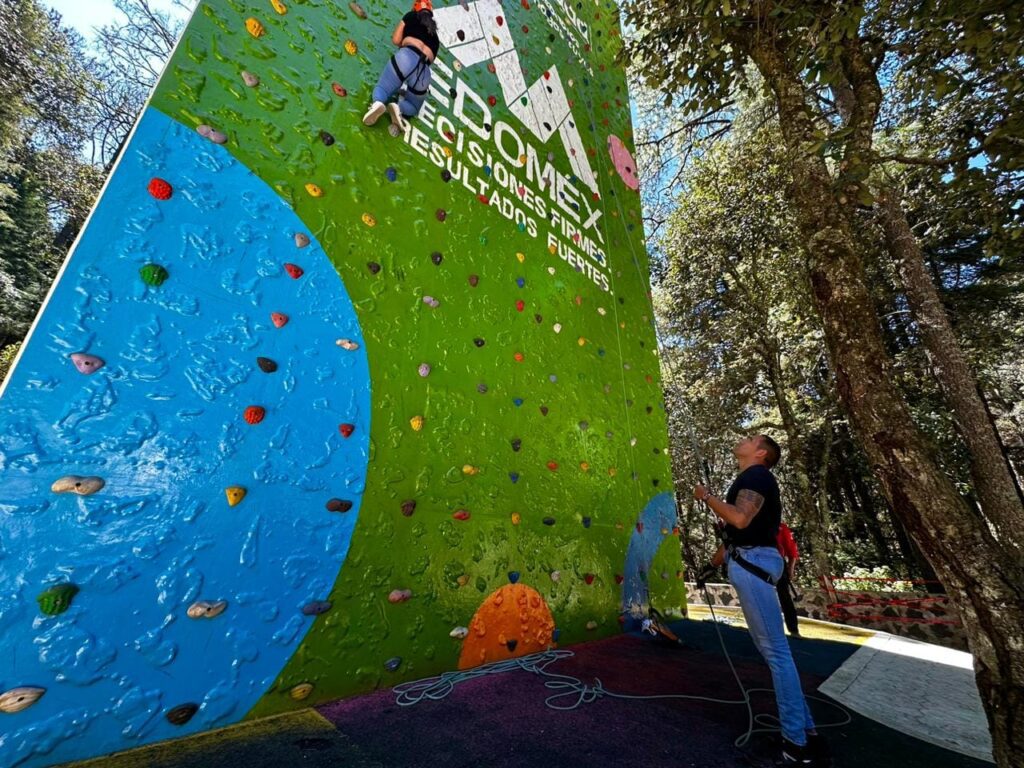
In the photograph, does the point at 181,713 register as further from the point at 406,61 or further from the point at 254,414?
the point at 406,61

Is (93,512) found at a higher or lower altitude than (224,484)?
lower

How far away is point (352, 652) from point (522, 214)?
3.55 m

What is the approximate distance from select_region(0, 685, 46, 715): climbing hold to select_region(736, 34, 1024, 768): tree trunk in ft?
10.8

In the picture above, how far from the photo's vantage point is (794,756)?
1.88m

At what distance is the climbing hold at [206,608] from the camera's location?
1867mm

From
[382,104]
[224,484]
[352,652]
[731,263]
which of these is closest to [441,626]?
[352,652]

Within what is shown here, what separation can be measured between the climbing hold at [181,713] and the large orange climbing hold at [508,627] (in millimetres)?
1412

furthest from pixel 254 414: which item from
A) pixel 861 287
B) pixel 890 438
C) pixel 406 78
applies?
pixel 861 287

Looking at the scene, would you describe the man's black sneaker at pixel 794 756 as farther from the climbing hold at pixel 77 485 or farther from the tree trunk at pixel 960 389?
the tree trunk at pixel 960 389

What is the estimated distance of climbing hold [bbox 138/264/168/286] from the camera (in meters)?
1.96

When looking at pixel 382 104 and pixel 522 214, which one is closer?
pixel 382 104

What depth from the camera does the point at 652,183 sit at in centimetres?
911

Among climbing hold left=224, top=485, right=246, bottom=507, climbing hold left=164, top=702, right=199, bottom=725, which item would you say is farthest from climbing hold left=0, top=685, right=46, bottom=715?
climbing hold left=224, top=485, right=246, bottom=507

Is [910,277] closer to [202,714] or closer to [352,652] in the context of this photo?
[352,652]
